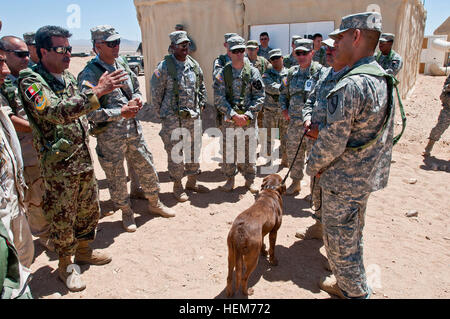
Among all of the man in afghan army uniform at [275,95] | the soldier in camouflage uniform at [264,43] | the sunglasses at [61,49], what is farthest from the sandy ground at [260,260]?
the soldier in camouflage uniform at [264,43]

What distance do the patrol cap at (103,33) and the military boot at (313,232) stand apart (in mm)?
3282

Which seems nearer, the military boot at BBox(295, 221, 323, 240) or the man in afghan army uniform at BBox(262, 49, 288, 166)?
the military boot at BBox(295, 221, 323, 240)

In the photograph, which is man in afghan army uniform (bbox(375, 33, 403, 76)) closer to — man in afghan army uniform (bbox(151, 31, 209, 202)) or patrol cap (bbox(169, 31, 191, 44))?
man in afghan army uniform (bbox(151, 31, 209, 202))

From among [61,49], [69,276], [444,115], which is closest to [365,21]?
[61,49]

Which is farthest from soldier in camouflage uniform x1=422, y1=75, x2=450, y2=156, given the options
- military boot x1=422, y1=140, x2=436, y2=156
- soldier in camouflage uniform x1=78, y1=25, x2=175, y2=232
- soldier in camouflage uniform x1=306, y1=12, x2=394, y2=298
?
soldier in camouflage uniform x1=78, y1=25, x2=175, y2=232

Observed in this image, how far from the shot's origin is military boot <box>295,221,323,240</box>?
390cm

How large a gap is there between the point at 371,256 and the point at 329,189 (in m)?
1.64

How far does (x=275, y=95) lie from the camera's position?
6.35 metres

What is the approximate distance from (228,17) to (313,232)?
25.2ft

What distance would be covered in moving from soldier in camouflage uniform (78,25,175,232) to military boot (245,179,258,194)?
1686mm

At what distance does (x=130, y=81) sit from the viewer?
13.2 feet

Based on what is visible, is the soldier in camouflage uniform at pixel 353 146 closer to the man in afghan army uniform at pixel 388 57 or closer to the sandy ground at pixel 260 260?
the sandy ground at pixel 260 260

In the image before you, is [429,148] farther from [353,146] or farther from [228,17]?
[228,17]

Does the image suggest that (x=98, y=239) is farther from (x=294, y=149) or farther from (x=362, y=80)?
(x=362, y=80)
